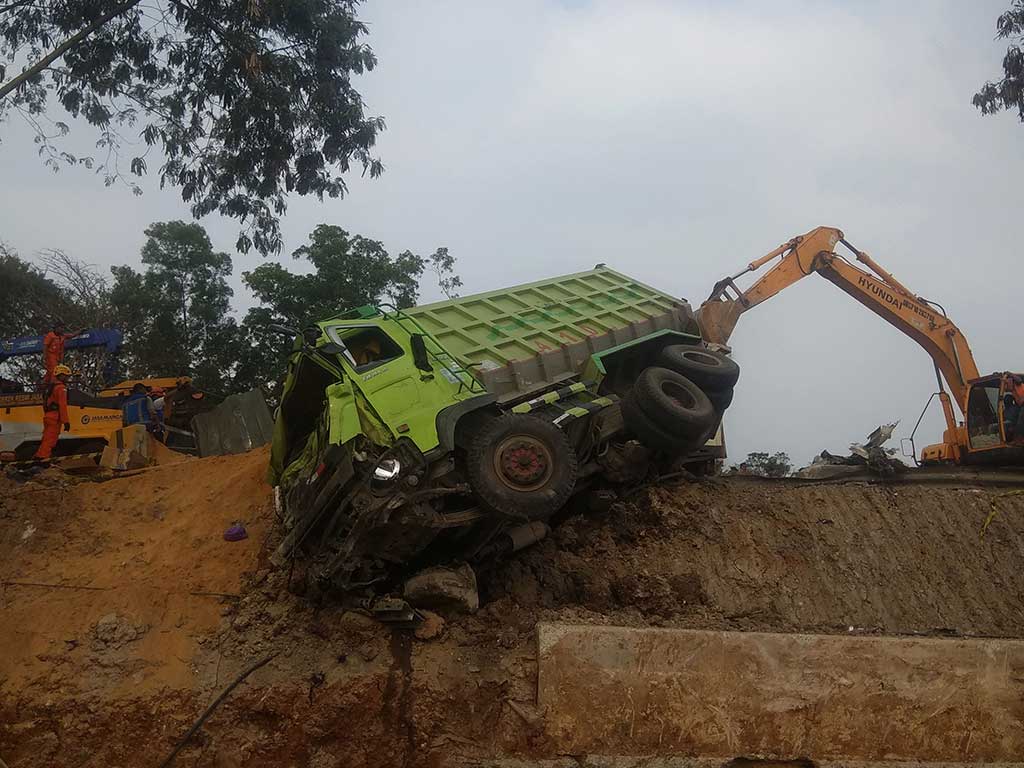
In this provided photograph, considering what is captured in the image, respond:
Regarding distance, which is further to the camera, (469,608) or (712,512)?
(712,512)

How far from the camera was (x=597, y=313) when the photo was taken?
902 cm

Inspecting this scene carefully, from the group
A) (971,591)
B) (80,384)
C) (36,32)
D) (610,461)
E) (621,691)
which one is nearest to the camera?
(621,691)

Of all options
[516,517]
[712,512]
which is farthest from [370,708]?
[712,512]

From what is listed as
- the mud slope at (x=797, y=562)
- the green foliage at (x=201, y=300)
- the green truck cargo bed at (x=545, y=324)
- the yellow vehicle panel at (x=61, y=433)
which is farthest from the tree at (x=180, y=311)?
the mud slope at (x=797, y=562)

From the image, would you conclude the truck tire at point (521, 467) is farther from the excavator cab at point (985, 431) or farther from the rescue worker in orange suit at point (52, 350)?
the rescue worker in orange suit at point (52, 350)

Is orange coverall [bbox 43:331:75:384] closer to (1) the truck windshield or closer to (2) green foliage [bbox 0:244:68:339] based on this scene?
(1) the truck windshield

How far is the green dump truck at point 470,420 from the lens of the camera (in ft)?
20.8

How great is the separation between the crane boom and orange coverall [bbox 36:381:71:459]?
9502 millimetres

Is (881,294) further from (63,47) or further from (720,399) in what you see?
(63,47)

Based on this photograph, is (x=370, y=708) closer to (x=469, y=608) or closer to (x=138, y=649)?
(x=469, y=608)

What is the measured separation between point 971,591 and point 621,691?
3.86 metres

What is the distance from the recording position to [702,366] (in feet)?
27.9

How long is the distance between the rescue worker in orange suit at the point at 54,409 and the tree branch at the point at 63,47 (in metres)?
3.62

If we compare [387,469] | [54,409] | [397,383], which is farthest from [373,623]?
[54,409]
